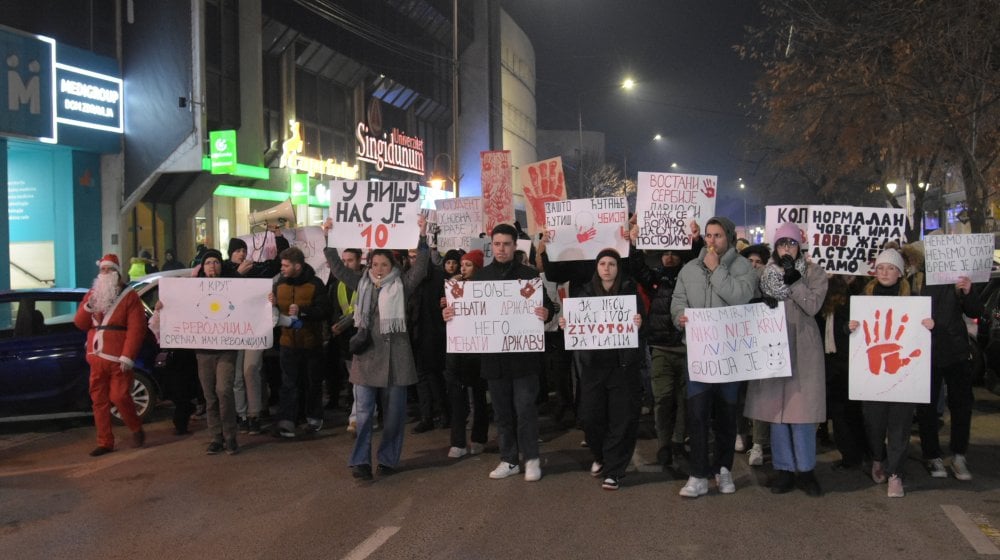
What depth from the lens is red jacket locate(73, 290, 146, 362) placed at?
8078 mm

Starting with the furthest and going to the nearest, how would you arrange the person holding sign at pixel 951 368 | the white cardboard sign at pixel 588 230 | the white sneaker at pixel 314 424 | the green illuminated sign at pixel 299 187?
1. the green illuminated sign at pixel 299 187
2. the white sneaker at pixel 314 424
3. the white cardboard sign at pixel 588 230
4. the person holding sign at pixel 951 368

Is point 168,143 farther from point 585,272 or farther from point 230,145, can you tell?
point 585,272

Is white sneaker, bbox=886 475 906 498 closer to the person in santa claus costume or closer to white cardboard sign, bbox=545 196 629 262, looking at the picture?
white cardboard sign, bbox=545 196 629 262

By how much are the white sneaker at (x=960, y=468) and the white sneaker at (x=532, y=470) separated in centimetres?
335

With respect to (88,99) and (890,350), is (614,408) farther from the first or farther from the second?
(88,99)

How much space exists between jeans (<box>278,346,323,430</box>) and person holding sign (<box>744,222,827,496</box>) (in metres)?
4.57

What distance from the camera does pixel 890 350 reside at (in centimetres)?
640

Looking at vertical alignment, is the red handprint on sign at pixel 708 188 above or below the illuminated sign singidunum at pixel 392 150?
below

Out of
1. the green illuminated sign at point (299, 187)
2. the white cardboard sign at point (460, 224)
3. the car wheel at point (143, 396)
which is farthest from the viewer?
the green illuminated sign at point (299, 187)

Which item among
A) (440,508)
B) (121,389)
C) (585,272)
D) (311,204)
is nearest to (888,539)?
(440,508)

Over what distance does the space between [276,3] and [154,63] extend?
22.7 ft

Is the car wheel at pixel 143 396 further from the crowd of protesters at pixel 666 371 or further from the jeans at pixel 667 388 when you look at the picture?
the jeans at pixel 667 388

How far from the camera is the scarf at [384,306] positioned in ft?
22.9

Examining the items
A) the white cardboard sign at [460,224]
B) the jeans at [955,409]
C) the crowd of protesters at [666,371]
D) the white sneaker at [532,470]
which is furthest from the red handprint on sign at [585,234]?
the white cardboard sign at [460,224]
